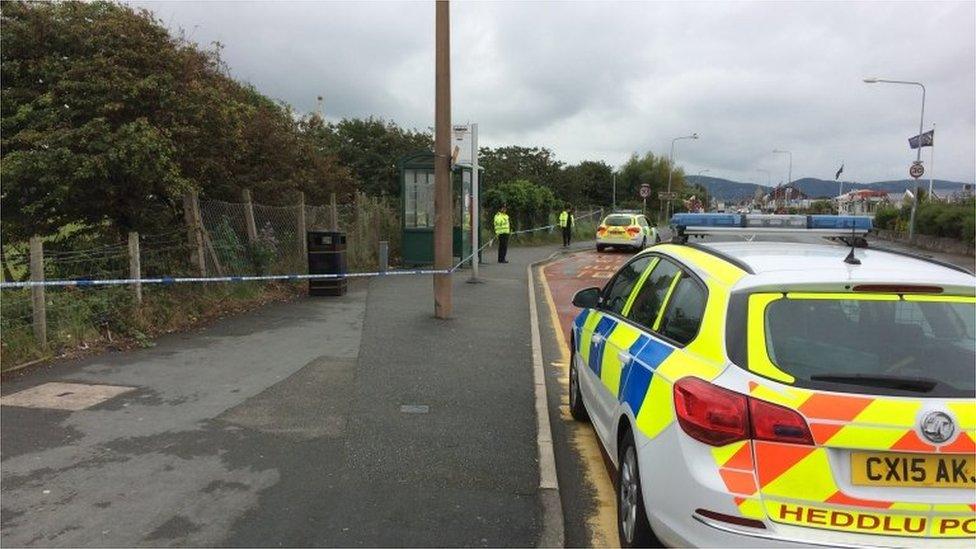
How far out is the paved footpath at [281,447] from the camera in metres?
3.88

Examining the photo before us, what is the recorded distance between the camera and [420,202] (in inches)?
693

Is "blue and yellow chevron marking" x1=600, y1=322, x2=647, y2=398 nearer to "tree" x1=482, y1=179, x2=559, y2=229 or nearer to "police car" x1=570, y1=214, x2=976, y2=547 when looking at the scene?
"police car" x1=570, y1=214, x2=976, y2=547

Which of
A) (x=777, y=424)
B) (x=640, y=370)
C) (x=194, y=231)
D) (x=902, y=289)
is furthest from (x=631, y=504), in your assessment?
(x=194, y=231)

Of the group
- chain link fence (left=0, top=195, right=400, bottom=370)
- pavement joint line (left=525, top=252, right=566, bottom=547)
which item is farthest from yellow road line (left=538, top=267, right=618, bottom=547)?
chain link fence (left=0, top=195, right=400, bottom=370)

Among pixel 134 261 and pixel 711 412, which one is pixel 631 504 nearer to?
pixel 711 412

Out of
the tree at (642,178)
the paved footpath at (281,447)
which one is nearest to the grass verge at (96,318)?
the paved footpath at (281,447)

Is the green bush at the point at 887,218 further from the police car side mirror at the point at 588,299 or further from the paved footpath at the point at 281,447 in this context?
the police car side mirror at the point at 588,299

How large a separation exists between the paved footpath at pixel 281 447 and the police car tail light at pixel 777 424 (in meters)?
1.60

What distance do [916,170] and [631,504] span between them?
4247 centimetres

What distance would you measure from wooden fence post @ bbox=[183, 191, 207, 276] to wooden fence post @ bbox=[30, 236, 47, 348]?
3479 millimetres

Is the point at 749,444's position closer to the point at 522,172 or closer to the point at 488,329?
the point at 488,329

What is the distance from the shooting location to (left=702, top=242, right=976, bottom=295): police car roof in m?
2.99

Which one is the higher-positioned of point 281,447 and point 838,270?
point 838,270

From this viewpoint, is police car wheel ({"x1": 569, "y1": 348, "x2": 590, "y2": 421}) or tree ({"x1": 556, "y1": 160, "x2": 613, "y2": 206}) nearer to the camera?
police car wheel ({"x1": 569, "y1": 348, "x2": 590, "y2": 421})
